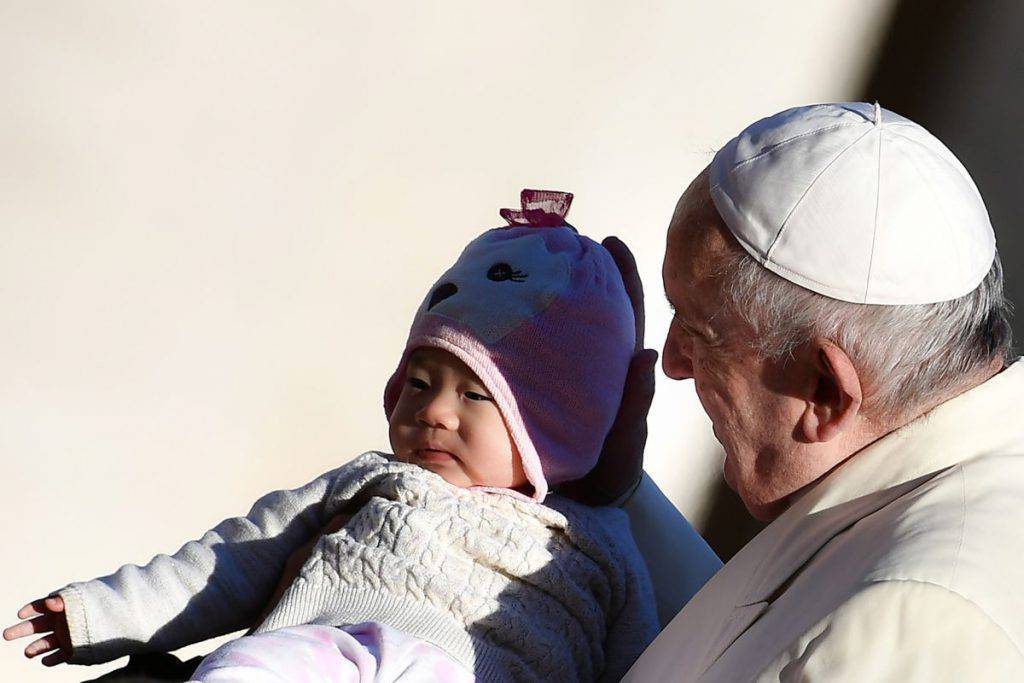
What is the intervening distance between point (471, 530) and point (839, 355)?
0.56 m

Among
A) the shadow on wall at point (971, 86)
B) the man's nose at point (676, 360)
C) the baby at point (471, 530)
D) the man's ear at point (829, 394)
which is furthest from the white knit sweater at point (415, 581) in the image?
Answer: the shadow on wall at point (971, 86)

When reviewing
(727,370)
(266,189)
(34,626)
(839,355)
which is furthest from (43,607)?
(266,189)

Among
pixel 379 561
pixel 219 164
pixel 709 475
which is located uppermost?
pixel 219 164

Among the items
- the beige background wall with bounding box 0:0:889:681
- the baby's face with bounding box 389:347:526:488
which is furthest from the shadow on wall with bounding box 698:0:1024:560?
the baby's face with bounding box 389:347:526:488

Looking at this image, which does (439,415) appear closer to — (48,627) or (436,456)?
(436,456)

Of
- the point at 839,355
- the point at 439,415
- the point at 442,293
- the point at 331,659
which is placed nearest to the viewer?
the point at 839,355

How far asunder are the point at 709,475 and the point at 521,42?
133 centimetres

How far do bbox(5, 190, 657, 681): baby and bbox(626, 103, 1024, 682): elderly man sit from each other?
0.29 metres

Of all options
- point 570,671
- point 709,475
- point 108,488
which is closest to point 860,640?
point 570,671

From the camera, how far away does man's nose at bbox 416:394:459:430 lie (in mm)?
1551

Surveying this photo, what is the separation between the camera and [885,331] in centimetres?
108

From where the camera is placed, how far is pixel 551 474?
1.59m

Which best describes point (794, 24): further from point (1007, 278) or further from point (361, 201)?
point (361, 201)

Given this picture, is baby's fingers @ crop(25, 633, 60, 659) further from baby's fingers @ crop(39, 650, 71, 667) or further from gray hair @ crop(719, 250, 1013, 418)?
gray hair @ crop(719, 250, 1013, 418)
